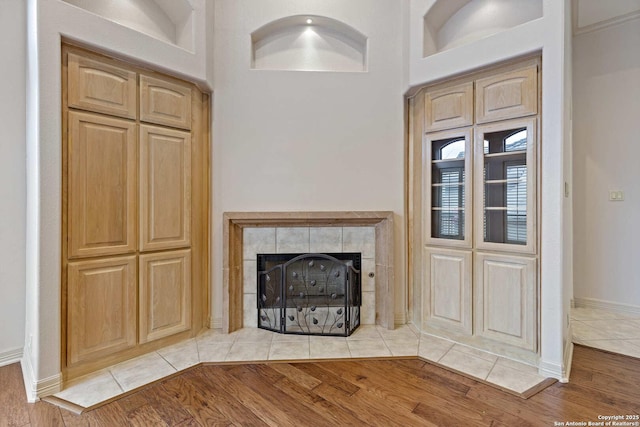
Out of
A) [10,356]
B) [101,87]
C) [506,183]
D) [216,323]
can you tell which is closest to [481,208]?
[506,183]

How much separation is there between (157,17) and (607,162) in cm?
481

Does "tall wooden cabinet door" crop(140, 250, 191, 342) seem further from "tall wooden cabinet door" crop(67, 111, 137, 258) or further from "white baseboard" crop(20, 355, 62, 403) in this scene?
"white baseboard" crop(20, 355, 62, 403)

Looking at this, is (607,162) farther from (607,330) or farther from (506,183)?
(506,183)

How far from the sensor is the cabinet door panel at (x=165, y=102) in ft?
8.16

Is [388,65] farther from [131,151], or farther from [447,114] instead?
[131,151]

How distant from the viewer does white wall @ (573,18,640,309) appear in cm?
342

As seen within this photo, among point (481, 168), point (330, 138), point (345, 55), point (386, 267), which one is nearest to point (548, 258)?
point (481, 168)

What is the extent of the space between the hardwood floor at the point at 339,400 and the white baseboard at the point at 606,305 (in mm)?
1476

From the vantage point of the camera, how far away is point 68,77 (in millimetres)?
2125

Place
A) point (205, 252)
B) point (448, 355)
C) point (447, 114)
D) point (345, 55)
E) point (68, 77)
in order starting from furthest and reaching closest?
point (345, 55) < point (205, 252) < point (447, 114) < point (448, 355) < point (68, 77)

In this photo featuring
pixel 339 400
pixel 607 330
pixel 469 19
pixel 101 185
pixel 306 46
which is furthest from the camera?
pixel 306 46

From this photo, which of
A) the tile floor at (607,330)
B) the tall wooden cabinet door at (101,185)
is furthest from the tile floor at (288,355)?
the tile floor at (607,330)

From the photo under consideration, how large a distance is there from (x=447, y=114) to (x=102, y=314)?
10.3 ft

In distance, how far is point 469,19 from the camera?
288 centimetres
